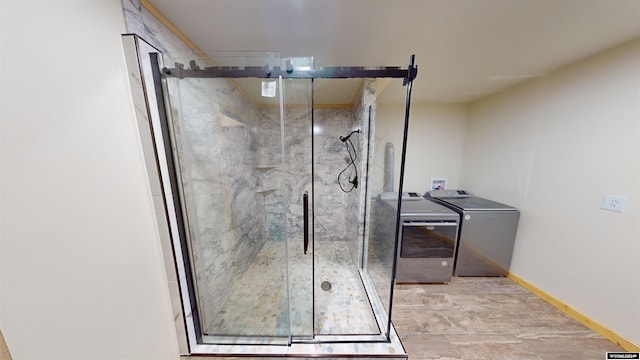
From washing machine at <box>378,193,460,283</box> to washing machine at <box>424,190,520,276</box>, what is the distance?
0.45 feet

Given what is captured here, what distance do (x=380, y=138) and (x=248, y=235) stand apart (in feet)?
6.30

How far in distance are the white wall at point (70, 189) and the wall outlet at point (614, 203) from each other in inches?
131

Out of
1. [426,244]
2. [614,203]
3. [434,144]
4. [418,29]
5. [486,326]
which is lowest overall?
[486,326]

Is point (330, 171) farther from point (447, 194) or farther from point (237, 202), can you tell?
point (447, 194)

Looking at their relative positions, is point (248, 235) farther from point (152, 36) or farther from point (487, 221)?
point (487, 221)

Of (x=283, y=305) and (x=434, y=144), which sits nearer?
(x=283, y=305)

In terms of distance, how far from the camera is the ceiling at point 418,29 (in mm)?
984

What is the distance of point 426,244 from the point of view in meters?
1.91

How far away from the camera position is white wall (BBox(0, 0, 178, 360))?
21.1 inches

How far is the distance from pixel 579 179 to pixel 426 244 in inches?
55.0

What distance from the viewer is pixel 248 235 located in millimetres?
2002

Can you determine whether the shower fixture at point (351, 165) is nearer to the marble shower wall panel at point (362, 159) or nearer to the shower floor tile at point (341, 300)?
the marble shower wall panel at point (362, 159)

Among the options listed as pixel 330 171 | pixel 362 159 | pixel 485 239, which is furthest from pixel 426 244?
pixel 330 171

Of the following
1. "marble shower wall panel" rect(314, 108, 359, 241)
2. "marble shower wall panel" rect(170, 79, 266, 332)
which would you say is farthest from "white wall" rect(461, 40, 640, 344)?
"marble shower wall panel" rect(170, 79, 266, 332)
